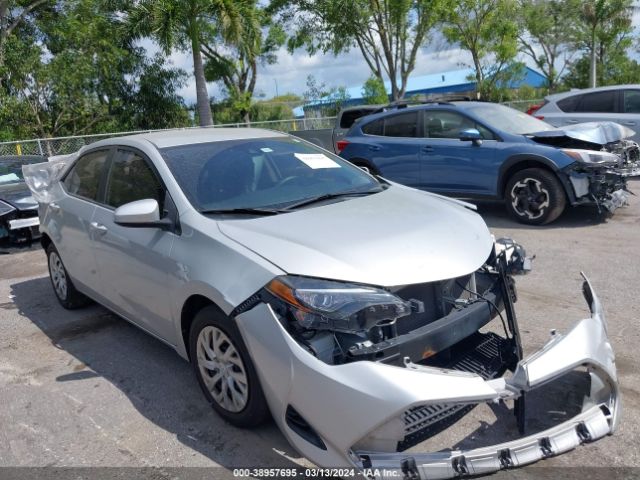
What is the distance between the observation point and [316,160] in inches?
173

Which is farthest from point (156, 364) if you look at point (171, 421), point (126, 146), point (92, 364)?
point (126, 146)

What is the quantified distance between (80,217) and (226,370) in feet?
7.39

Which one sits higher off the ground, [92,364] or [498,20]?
[498,20]

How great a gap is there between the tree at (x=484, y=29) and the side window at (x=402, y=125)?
1891cm

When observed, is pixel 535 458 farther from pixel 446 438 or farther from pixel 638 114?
pixel 638 114

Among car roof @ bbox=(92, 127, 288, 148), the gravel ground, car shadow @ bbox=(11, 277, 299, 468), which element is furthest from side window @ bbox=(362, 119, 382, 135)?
car shadow @ bbox=(11, 277, 299, 468)

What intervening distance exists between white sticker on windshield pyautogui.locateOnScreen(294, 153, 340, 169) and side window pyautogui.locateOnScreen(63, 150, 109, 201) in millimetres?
1583

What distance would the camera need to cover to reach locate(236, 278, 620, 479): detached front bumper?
2475 mm

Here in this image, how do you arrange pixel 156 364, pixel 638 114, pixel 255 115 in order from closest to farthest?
pixel 156 364
pixel 638 114
pixel 255 115

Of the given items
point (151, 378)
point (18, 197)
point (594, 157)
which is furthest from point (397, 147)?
point (151, 378)

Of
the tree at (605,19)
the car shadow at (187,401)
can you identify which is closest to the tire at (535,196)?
the car shadow at (187,401)

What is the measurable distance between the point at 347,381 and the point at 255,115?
97.5 feet

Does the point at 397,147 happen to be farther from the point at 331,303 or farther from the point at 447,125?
the point at 331,303

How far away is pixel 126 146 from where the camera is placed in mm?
4422
